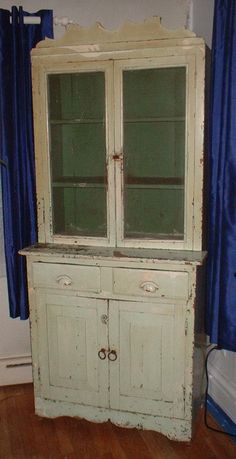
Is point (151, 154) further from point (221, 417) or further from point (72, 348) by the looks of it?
point (221, 417)

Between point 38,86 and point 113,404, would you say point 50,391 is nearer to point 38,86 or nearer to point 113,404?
point 113,404

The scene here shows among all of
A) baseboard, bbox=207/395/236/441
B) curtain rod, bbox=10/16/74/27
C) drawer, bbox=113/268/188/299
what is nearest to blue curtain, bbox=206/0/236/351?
drawer, bbox=113/268/188/299

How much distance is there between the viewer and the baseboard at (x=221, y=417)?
2197 millimetres

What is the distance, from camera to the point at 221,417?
2.28 meters

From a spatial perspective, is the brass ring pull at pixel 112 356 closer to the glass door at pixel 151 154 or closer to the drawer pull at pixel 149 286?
the drawer pull at pixel 149 286

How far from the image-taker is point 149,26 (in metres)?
1.91

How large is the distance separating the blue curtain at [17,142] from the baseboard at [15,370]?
1.21 feet

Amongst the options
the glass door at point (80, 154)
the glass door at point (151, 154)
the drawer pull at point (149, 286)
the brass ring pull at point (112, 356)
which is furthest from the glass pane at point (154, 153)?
→ the brass ring pull at point (112, 356)

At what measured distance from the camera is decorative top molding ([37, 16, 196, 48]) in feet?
6.21

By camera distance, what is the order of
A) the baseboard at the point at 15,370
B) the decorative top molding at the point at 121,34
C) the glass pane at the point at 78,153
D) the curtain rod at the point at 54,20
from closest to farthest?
the decorative top molding at the point at 121,34
the glass pane at the point at 78,153
the curtain rod at the point at 54,20
the baseboard at the point at 15,370

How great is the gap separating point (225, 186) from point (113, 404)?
1193 mm

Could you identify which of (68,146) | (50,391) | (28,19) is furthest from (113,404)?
(28,19)

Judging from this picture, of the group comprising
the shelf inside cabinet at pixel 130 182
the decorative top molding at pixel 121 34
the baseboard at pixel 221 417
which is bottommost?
the baseboard at pixel 221 417

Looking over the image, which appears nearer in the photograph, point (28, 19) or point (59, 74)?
point (59, 74)
